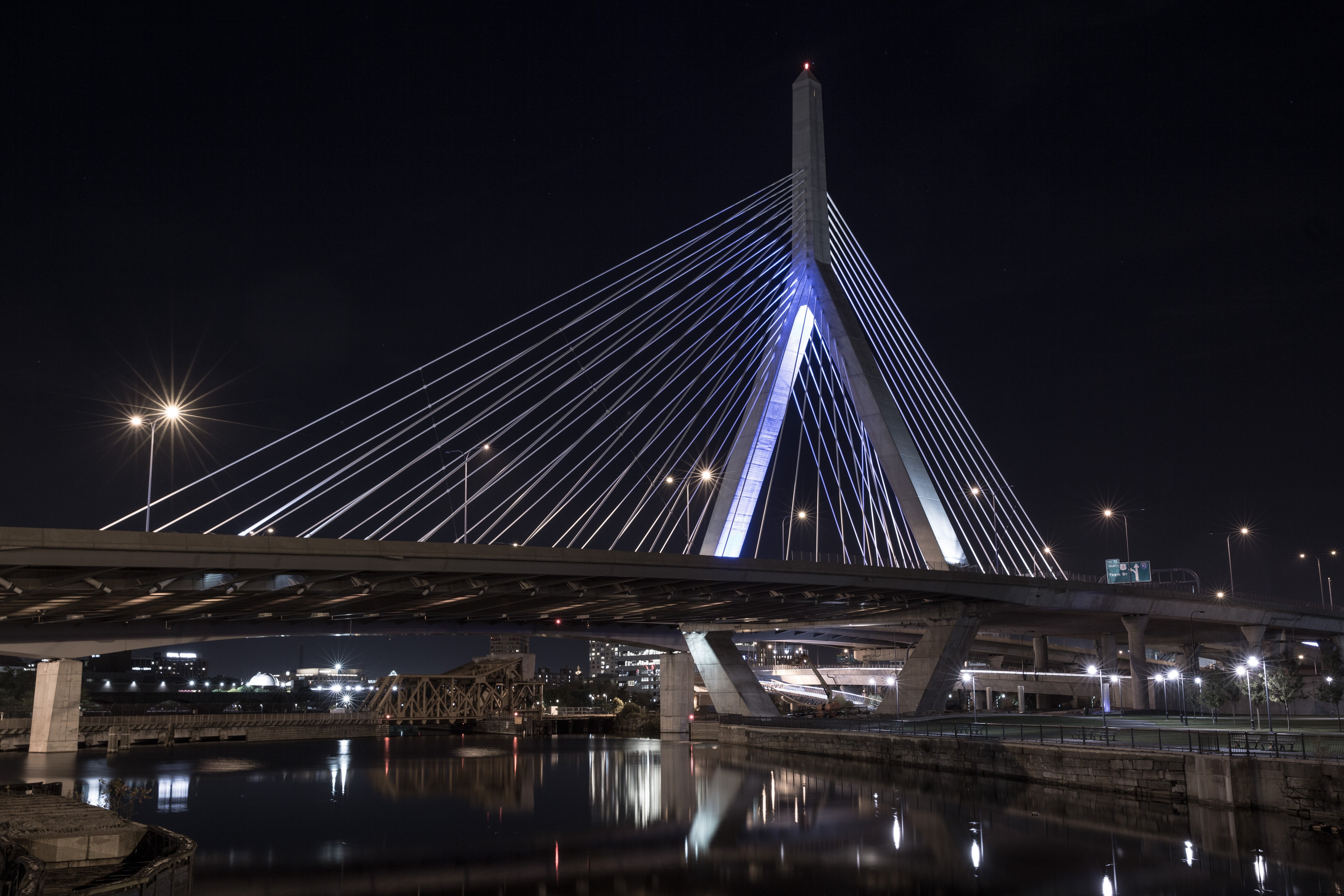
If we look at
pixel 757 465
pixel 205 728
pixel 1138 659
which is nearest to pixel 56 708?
pixel 205 728

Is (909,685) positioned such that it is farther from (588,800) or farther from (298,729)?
(298,729)

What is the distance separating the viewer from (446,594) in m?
35.1

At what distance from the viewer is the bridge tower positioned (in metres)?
44.0

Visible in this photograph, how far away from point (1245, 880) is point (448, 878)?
14.2 m

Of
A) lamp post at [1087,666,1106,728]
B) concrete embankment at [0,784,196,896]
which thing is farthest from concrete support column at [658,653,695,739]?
concrete embankment at [0,784,196,896]

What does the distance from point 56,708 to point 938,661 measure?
44697 millimetres

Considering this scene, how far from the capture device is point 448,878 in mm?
20172

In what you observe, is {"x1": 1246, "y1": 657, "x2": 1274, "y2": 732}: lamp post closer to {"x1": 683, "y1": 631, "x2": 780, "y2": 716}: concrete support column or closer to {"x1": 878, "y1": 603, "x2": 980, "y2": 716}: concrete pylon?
{"x1": 878, "y1": 603, "x2": 980, "y2": 716}: concrete pylon

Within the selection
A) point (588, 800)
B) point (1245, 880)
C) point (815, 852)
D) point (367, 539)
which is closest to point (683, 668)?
point (588, 800)

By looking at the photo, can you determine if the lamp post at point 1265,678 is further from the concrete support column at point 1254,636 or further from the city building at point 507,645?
the city building at point 507,645

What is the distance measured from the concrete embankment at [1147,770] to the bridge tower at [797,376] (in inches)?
384

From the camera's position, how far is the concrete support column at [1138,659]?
64750 mm

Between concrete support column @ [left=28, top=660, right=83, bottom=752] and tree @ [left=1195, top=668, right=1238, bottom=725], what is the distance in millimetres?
53196

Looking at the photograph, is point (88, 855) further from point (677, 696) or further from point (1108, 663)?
point (1108, 663)
